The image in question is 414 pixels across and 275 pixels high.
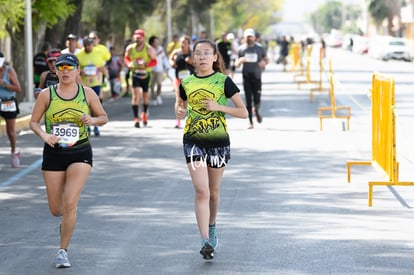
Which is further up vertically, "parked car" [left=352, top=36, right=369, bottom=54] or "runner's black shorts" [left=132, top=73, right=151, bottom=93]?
"runner's black shorts" [left=132, top=73, right=151, bottom=93]

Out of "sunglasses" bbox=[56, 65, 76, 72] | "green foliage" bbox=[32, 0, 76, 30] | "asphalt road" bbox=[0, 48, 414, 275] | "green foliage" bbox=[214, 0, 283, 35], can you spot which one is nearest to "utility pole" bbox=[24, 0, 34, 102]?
"green foliage" bbox=[32, 0, 76, 30]

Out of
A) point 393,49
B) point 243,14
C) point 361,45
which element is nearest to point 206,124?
point 393,49

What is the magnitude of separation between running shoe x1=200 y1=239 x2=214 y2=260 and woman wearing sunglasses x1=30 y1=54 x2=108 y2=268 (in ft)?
3.21

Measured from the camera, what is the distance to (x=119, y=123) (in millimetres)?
24172

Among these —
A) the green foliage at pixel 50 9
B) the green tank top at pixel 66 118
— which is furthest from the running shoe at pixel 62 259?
the green foliage at pixel 50 9

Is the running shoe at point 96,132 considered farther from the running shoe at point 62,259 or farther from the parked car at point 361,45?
the parked car at point 361,45

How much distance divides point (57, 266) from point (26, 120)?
16.0 meters

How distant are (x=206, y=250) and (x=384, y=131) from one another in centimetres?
410

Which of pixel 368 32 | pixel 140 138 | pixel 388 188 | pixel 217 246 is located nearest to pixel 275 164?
pixel 388 188

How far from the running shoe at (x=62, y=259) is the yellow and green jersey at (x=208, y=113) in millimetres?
1274

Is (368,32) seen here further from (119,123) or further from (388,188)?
(388,188)

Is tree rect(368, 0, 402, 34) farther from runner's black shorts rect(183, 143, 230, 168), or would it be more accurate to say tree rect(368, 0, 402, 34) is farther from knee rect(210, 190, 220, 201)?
runner's black shorts rect(183, 143, 230, 168)

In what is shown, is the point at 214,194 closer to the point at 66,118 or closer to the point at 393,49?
the point at 66,118

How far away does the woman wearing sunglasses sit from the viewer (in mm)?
8688
